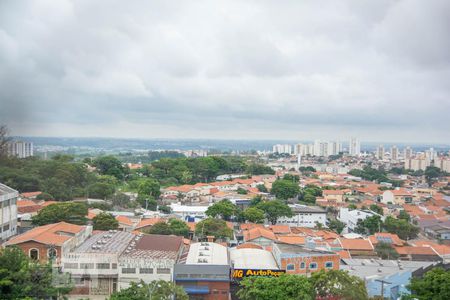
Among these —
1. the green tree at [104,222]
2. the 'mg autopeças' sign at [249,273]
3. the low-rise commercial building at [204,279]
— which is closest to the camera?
the low-rise commercial building at [204,279]

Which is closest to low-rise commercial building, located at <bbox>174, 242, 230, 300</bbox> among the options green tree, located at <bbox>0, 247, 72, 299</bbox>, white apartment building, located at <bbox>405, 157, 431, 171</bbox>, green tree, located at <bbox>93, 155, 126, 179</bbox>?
green tree, located at <bbox>0, 247, 72, 299</bbox>

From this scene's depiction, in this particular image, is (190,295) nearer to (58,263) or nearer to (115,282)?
(115,282)

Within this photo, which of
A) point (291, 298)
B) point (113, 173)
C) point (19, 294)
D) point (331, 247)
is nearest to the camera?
point (19, 294)

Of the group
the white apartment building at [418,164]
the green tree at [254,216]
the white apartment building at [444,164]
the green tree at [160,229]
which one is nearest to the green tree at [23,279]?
the green tree at [160,229]

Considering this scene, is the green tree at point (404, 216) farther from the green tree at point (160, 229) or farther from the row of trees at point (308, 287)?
the row of trees at point (308, 287)

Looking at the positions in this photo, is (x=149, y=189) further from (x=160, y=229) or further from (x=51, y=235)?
(x=51, y=235)

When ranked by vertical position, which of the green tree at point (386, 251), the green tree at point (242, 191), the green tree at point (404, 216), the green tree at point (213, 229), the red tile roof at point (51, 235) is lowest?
the green tree at point (404, 216)

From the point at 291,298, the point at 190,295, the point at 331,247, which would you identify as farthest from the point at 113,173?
the point at 291,298

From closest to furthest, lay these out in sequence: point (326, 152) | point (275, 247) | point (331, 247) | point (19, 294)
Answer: point (19, 294)
point (275, 247)
point (331, 247)
point (326, 152)
